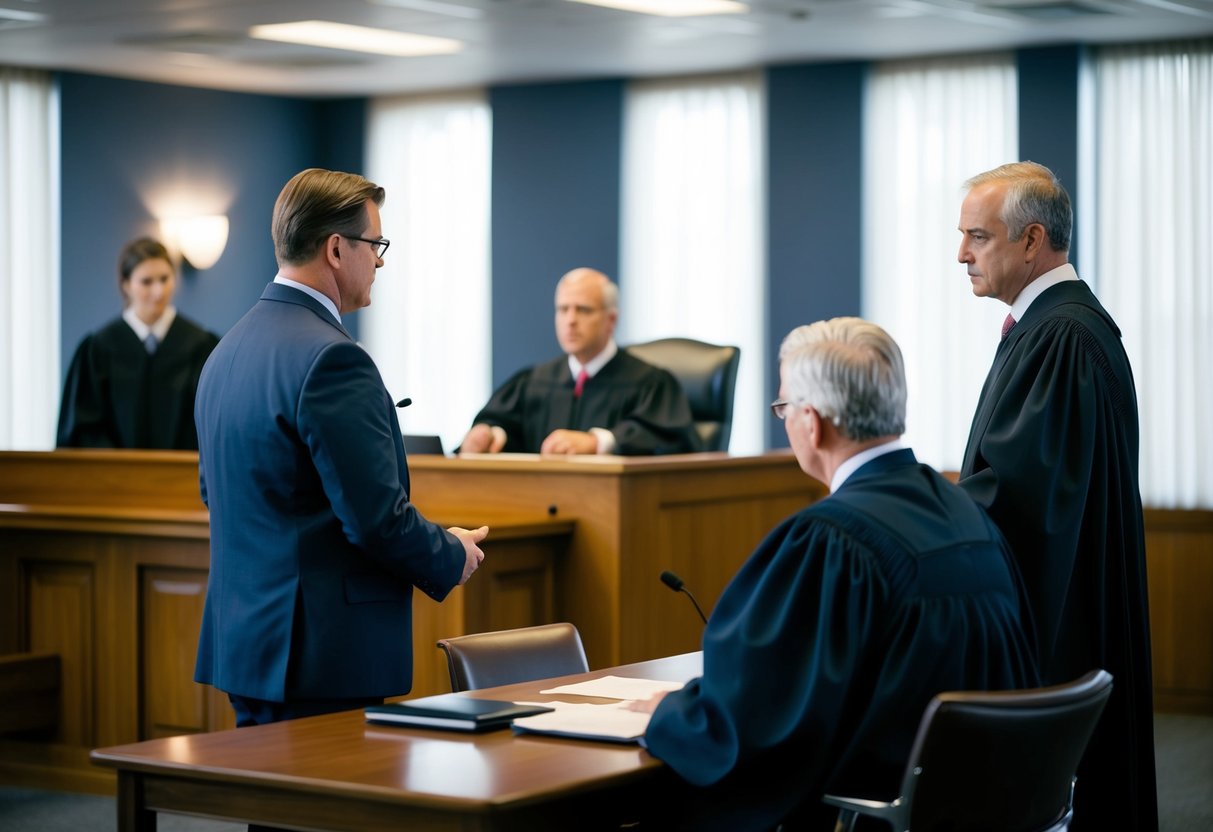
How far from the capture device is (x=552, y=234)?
30.3 feet

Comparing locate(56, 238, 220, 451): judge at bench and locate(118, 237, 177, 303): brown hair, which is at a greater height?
locate(118, 237, 177, 303): brown hair

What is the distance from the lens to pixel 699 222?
29.2 ft

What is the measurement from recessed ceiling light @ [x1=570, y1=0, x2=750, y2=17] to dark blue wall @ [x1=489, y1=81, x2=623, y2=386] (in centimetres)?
178

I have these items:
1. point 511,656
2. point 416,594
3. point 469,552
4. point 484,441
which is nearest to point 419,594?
point 416,594

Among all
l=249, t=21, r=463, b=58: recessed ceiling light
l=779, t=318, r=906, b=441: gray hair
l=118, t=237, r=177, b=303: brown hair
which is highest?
l=249, t=21, r=463, b=58: recessed ceiling light

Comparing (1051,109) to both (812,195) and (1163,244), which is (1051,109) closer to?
(1163,244)

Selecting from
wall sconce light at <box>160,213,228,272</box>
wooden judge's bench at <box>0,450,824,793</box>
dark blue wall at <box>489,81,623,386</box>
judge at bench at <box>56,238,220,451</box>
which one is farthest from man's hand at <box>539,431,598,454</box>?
wall sconce light at <box>160,213,228,272</box>

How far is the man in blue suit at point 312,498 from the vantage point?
115 inches

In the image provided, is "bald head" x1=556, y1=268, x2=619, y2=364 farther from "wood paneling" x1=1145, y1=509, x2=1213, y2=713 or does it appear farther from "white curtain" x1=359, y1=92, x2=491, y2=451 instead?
"white curtain" x1=359, y1=92, x2=491, y2=451

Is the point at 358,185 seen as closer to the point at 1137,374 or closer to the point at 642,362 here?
the point at 642,362

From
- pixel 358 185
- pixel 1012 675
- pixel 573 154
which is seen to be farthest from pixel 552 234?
pixel 1012 675

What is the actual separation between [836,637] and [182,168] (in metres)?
7.66

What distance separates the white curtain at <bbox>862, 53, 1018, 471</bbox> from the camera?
26.3 feet

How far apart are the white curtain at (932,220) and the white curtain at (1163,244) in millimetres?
492
